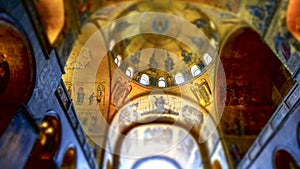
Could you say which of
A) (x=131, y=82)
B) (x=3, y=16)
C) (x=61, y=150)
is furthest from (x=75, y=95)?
(x=3, y=16)

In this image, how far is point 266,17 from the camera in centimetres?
762

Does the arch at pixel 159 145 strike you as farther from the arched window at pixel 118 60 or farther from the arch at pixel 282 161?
the arch at pixel 282 161

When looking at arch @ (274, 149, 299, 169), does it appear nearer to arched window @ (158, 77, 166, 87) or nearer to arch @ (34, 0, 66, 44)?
arched window @ (158, 77, 166, 87)

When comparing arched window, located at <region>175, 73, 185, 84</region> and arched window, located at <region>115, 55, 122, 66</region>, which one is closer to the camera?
arched window, located at <region>115, 55, 122, 66</region>

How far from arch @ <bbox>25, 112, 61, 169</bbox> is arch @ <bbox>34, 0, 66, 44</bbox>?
2.72 m

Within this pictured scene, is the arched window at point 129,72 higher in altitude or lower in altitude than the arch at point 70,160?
higher

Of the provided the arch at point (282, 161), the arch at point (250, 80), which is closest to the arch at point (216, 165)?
the arch at point (250, 80)

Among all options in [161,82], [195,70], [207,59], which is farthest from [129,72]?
[207,59]

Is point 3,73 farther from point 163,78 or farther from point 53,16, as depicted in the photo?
point 163,78

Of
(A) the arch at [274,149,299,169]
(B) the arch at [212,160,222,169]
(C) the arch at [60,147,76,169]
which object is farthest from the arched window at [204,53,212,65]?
(C) the arch at [60,147,76,169]

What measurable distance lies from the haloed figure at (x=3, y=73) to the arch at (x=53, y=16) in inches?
49.4

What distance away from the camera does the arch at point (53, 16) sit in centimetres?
677

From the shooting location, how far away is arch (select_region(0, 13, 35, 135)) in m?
5.67

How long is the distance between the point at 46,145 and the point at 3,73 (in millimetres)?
2995
